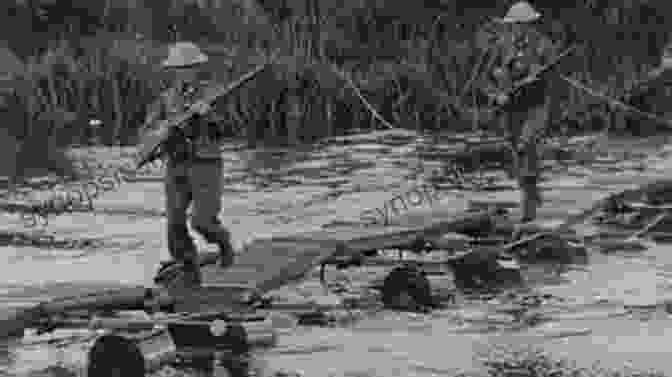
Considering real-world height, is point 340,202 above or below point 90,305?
below

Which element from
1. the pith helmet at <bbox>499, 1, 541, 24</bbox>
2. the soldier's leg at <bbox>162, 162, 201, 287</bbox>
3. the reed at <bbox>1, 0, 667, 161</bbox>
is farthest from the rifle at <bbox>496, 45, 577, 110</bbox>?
the reed at <bbox>1, 0, 667, 161</bbox>

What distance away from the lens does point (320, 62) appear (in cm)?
3656

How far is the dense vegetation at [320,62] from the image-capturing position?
36312mm

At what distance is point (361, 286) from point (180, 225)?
338 centimetres

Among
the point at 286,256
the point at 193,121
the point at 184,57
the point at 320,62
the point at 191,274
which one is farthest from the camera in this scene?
the point at 320,62

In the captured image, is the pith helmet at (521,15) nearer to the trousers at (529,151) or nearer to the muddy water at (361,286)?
the trousers at (529,151)

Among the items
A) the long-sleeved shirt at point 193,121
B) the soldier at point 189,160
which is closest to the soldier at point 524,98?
the soldier at point 189,160

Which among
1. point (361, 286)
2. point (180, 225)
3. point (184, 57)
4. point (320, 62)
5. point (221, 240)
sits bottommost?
point (361, 286)

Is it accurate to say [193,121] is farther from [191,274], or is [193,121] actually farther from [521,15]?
[521,15]

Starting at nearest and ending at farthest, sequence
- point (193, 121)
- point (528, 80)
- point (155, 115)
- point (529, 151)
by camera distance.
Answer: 1. point (193, 121)
2. point (155, 115)
3. point (528, 80)
4. point (529, 151)

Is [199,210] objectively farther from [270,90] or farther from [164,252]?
[270,90]

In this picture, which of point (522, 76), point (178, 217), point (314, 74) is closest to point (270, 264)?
point (178, 217)

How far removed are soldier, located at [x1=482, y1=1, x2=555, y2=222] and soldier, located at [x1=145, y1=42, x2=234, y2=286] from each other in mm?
5873

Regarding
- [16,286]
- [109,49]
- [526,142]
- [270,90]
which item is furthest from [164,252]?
[109,49]
